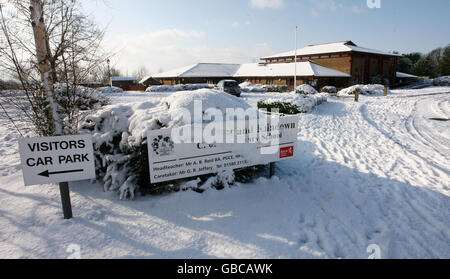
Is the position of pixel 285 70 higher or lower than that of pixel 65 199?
higher

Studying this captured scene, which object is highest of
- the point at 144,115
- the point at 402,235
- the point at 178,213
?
the point at 144,115

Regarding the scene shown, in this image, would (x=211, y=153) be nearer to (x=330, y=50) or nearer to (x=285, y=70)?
(x=285, y=70)

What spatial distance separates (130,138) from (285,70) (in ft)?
129

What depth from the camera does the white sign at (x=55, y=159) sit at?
346 cm

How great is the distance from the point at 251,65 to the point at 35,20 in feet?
157

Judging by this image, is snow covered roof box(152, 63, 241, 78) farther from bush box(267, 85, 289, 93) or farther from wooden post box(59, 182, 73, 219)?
wooden post box(59, 182, 73, 219)

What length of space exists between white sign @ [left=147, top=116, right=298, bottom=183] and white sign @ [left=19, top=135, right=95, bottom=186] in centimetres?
91

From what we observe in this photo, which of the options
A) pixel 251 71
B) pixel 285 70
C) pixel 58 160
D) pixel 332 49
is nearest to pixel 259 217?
pixel 58 160

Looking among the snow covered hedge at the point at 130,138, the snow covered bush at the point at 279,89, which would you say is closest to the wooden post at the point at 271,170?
the snow covered hedge at the point at 130,138

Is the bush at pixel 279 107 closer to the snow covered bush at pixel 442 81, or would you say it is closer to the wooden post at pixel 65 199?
the wooden post at pixel 65 199

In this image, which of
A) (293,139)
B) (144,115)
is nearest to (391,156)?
(293,139)

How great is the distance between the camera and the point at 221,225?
3.82 m

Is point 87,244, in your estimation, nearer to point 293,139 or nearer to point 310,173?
point 293,139

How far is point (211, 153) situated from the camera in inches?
181
